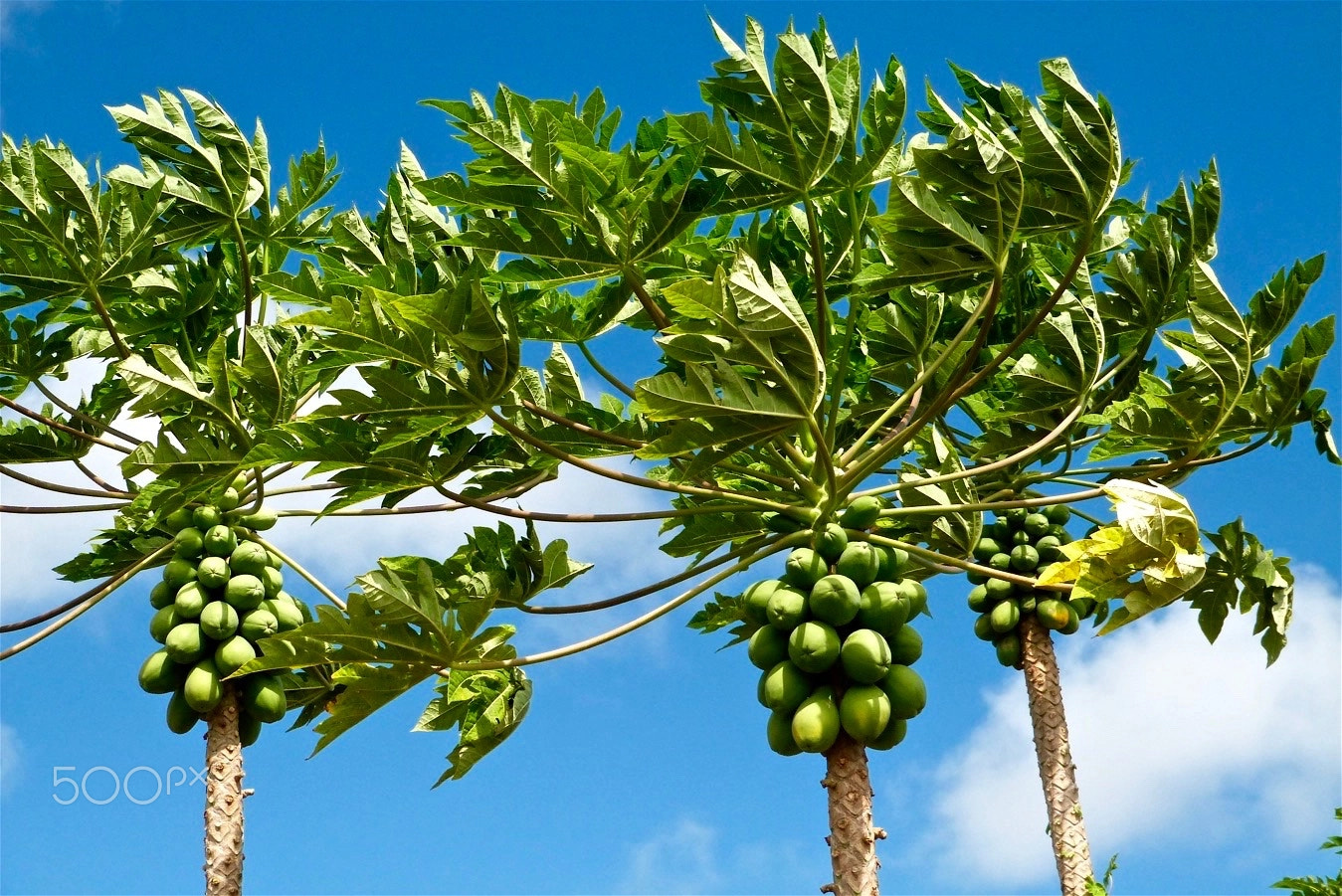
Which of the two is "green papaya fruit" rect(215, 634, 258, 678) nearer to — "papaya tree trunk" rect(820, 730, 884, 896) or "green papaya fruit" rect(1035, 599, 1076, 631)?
"papaya tree trunk" rect(820, 730, 884, 896)

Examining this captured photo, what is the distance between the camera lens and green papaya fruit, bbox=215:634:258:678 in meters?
8.27

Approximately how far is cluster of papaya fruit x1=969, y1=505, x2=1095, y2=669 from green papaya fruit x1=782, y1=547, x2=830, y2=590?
358 centimetres

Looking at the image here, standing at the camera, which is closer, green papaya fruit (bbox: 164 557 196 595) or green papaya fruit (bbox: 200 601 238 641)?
green papaya fruit (bbox: 200 601 238 641)

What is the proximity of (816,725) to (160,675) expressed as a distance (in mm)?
4223

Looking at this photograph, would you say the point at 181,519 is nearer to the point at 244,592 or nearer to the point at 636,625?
the point at 244,592

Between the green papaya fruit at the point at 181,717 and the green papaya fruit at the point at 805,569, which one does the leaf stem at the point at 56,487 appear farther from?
the green papaya fruit at the point at 805,569

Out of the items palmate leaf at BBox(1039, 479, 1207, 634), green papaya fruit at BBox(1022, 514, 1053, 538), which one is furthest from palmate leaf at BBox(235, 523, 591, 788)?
green papaya fruit at BBox(1022, 514, 1053, 538)

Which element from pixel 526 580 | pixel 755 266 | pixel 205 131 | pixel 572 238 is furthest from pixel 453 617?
pixel 205 131

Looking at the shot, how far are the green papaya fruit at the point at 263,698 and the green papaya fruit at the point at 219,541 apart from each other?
792 mm

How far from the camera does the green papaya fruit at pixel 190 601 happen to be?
329 inches

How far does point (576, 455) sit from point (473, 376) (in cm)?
131

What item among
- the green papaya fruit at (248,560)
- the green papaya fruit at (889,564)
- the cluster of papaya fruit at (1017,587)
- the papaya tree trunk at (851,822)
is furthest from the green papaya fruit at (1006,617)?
the green papaya fruit at (248,560)

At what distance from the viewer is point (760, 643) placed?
6762 mm

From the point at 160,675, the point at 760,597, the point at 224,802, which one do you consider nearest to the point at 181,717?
the point at 160,675
